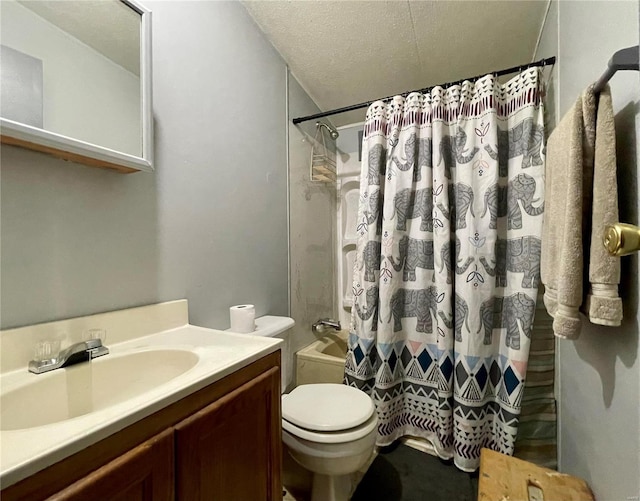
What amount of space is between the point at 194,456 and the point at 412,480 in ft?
3.96

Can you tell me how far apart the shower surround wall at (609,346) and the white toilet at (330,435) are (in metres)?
0.68

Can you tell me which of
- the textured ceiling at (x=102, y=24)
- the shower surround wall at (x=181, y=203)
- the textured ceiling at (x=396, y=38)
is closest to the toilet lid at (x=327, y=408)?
the shower surround wall at (x=181, y=203)

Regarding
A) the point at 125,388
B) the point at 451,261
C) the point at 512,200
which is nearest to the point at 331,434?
the point at 125,388

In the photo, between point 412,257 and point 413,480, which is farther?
point 412,257

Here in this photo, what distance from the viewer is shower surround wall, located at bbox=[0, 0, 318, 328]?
732 mm

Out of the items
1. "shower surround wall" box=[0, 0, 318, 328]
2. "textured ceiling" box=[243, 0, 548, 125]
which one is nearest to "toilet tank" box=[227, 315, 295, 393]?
"shower surround wall" box=[0, 0, 318, 328]

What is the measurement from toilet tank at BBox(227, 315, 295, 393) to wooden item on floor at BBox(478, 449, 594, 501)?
2.79ft

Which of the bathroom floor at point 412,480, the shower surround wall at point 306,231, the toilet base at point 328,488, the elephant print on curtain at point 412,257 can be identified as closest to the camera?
the toilet base at point 328,488

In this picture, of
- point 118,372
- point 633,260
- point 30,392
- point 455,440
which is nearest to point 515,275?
point 633,260

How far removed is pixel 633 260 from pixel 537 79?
1.06 metres

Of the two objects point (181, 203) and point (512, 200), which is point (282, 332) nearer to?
point (181, 203)

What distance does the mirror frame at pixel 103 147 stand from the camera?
0.64 meters

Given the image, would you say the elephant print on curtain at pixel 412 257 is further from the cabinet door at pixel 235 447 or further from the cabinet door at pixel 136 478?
the cabinet door at pixel 136 478

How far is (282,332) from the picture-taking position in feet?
4.50
